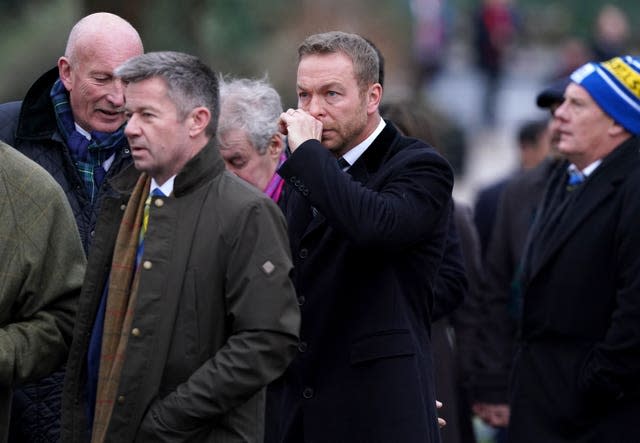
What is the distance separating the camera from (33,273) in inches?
190

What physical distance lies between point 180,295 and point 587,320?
98.9 inches

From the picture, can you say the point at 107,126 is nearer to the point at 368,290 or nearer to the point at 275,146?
the point at 275,146

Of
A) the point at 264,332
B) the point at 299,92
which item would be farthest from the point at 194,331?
the point at 299,92

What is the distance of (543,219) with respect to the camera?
7.04 m

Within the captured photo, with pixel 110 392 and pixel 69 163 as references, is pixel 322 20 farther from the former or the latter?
pixel 110 392

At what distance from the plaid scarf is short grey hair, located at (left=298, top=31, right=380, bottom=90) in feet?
2.99

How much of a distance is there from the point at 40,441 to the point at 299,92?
1591 millimetres

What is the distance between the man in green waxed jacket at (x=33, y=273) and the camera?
477cm

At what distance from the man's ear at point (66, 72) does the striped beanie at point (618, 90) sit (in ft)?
8.01

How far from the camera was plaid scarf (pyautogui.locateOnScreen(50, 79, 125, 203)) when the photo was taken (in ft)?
18.4

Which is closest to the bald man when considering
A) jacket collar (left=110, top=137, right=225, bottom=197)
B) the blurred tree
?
jacket collar (left=110, top=137, right=225, bottom=197)

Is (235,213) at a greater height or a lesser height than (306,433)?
greater

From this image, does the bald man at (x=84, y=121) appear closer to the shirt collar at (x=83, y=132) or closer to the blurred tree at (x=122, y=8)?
the shirt collar at (x=83, y=132)

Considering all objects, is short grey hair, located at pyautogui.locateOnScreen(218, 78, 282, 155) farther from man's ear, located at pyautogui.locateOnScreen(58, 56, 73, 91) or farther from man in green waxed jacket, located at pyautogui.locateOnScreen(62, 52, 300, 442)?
man in green waxed jacket, located at pyautogui.locateOnScreen(62, 52, 300, 442)
